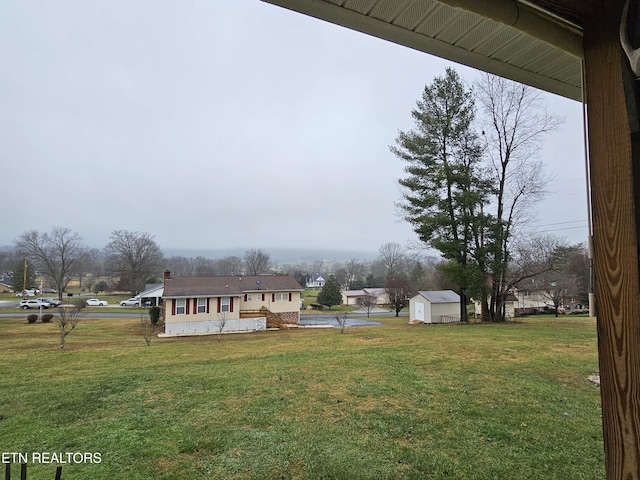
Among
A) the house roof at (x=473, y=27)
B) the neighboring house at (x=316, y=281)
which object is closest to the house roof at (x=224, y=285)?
the house roof at (x=473, y=27)

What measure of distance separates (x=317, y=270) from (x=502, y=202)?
5898 cm

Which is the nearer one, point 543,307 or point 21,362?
point 21,362

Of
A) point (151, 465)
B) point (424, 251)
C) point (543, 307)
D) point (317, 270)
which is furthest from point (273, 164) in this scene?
point (317, 270)

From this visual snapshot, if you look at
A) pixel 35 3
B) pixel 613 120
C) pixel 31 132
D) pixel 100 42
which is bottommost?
pixel 613 120

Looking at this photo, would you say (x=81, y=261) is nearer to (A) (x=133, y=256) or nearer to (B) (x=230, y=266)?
(A) (x=133, y=256)

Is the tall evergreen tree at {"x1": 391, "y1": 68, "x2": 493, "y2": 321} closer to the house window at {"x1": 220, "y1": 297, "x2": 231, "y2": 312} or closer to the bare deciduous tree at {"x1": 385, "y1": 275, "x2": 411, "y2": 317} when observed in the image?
the house window at {"x1": 220, "y1": 297, "x2": 231, "y2": 312}

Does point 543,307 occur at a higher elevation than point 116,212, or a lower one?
lower

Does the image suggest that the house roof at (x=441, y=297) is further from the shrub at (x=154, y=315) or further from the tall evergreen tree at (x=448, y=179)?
the shrub at (x=154, y=315)

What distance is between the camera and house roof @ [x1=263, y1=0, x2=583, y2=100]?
1042 mm

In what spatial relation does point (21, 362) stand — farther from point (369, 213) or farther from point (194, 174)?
point (369, 213)

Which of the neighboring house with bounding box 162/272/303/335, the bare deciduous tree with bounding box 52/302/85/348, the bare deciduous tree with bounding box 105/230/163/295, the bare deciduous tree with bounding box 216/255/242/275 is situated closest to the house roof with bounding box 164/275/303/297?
the neighboring house with bounding box 162/272/303/335

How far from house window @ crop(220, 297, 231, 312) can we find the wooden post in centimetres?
1833

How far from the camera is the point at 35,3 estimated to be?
3113 mm

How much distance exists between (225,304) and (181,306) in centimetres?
230
